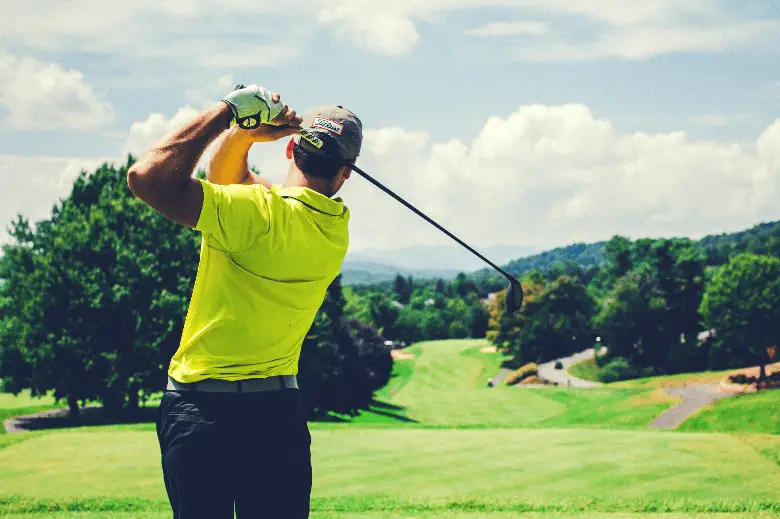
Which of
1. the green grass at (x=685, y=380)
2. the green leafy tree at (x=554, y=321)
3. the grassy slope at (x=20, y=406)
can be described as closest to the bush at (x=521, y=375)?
the green leafy tree at (x=554, y=321)

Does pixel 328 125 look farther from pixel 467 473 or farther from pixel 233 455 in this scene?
pixel 467 473

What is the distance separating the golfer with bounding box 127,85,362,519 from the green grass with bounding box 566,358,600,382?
80441 mm

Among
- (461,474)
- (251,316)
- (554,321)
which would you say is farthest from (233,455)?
(554,321)

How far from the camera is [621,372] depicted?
7944 centimetres

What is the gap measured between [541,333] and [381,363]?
3780 centimetres

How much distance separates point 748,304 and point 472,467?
49691 mm

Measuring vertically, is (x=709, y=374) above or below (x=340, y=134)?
below

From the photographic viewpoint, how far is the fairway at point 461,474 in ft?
32.8

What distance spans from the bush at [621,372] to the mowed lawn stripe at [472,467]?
6458 centimetres

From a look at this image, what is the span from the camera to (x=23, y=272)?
135 feet

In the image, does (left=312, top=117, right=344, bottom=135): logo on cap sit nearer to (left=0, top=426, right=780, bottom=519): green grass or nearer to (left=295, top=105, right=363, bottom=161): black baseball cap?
(left=295, top=105, right=363, bottom=161): black baseball cap

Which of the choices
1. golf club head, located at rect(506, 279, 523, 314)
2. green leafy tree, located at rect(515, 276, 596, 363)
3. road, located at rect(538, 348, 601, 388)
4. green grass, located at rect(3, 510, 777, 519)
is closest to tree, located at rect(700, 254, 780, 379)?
road, located at rect(538, 348, 601, 388)

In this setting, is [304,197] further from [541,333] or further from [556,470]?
[541,333]

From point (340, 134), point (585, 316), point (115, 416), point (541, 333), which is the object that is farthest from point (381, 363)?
point (340, 134)
